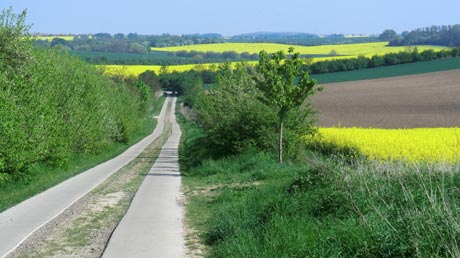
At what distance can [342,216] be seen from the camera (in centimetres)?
966

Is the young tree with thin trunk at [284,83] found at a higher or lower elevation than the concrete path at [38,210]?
higher

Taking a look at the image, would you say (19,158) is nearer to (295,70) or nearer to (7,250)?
(7,250)

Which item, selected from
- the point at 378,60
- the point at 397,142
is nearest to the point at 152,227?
the point at 397,142

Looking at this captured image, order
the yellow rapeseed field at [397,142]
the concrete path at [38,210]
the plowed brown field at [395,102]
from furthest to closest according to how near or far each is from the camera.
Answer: the plowed brown field at [395,102]
the yellow rapeseed field at [397,142]
the concrete path at [38,210]

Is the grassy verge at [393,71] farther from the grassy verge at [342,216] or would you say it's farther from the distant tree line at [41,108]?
the grassy verge at [342,216]

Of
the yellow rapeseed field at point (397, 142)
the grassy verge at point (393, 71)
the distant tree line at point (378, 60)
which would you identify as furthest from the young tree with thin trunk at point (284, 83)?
the distant tree line at point (378, 60)

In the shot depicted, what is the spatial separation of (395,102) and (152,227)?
48.3 m

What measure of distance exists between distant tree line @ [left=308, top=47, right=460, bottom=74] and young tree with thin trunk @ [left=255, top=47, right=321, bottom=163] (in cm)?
7627

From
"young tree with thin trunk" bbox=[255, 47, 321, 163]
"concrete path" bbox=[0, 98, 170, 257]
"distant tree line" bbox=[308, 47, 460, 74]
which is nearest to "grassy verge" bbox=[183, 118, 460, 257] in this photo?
"concrete path" bbox=[0, 98, 170, 257]

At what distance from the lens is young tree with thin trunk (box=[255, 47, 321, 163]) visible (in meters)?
21.5

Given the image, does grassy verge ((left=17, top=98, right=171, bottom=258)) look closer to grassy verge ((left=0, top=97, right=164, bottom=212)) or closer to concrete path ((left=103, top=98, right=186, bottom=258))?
concrete path ((left=103, top=98, right=186, bottom=258))

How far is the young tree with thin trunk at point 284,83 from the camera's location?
846 inches

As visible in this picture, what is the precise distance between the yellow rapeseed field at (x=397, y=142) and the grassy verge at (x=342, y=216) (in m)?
9.58

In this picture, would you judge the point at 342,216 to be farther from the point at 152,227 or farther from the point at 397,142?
the point at 397,142
